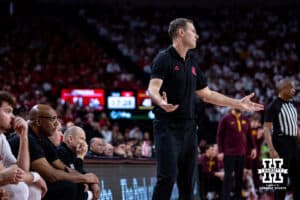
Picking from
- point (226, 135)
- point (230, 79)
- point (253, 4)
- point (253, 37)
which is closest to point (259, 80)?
point (230, 79)

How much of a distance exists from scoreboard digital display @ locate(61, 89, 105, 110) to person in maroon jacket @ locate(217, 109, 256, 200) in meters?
10.1

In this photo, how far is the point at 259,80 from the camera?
1002 inches

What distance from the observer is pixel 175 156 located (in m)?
5.89

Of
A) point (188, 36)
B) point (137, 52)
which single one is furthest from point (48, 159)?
point (137, 52)

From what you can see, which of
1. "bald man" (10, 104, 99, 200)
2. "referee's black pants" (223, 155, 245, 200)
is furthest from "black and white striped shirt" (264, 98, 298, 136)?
"bald man" (10, 104, 99, 200)

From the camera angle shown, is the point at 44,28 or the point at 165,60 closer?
the point at 165,60

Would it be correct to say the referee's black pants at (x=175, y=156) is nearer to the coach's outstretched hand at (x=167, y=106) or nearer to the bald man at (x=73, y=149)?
the coach's outstretched hand at (x=167, y=106)

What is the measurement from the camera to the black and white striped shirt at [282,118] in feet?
30.7

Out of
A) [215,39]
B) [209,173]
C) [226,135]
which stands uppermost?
[215,39]

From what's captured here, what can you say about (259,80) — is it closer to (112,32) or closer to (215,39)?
(215,39)

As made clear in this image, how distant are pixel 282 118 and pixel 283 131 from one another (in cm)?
19

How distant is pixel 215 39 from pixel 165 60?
23.4 m

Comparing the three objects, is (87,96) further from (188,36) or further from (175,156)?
(175,156)

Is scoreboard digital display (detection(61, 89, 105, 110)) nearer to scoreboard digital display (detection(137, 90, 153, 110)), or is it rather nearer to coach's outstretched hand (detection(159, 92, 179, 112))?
scoreboard digital display (detection(137, 90, 153, 110))
